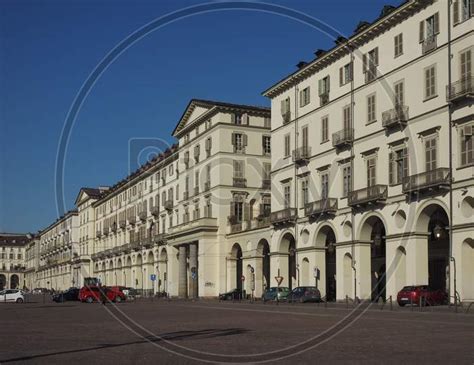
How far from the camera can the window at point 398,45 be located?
46156mm

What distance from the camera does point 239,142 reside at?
246 feet

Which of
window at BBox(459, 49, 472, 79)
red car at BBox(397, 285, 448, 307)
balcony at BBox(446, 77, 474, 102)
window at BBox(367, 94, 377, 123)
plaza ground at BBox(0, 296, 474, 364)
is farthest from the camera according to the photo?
window at BBox(367, 94, 377, 123)

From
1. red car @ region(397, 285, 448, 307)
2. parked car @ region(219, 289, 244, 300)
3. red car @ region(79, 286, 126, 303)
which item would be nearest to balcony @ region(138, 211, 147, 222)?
red car @ region(79, 286, 126, 303)

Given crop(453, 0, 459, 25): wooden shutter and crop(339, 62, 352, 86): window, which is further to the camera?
crop(339, 62, 352, 86): window

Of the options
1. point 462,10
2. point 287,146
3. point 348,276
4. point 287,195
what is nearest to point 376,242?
point 348,276

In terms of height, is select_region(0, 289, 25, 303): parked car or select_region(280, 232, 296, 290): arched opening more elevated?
select_region(280, 232, 296, 290): arched opening

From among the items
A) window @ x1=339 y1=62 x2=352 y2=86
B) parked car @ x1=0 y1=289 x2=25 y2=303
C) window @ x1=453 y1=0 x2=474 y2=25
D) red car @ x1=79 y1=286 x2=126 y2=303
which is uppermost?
window @ x1=453 y1=0 x2=474 y2=25

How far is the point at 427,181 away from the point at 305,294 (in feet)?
50.4

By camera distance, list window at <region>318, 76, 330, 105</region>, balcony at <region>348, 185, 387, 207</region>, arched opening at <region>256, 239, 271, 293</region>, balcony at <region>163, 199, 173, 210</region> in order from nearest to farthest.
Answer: balcony at <region>348, 185, 387, 207</region> → window at <region>318, 76, 330, 105</region> → arched opening at <region>256, 239, 271, 293</region> → balcony at <region>163, 199, 173, 210</region>

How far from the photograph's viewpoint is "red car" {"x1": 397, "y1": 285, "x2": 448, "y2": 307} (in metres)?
41.7

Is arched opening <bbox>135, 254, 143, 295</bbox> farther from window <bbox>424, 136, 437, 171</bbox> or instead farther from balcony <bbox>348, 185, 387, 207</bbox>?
window <bbox>424, 136, 437, 171</bbox>

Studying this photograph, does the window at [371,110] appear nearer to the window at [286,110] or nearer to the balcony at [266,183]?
→ the window at [286,110]

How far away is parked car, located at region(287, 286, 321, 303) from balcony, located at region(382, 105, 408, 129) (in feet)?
45.6

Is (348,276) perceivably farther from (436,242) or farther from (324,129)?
(324,129)
